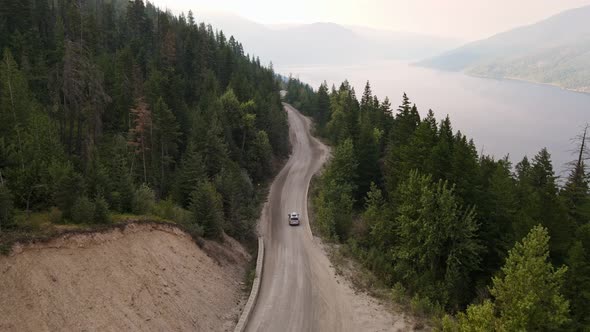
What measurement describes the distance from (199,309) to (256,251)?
44.1 ft

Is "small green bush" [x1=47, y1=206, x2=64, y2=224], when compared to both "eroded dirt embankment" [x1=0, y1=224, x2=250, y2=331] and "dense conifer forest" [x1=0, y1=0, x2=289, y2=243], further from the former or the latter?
"eroded dirt embankment" [x1=0, y1=224, x2=250, y2=331]

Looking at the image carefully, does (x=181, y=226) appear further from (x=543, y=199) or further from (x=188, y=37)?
(x=188, y=37)

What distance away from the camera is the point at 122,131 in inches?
2115

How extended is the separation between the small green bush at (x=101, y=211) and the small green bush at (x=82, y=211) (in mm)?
479

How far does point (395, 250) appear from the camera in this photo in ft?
114

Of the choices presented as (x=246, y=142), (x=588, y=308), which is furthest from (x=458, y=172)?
(x=246, y=142)

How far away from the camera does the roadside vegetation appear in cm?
1994

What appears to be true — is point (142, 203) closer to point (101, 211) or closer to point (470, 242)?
point (101, 211)

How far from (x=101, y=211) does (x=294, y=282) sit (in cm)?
1493

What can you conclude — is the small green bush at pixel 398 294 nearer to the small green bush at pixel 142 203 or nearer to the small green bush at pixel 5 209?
the small green bush at pixel 142 203

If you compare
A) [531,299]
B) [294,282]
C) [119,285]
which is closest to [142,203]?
[119,285]

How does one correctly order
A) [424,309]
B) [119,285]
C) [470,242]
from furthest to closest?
[470,242], [424,309], [119,285]

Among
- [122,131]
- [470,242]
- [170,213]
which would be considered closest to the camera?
[170,213]

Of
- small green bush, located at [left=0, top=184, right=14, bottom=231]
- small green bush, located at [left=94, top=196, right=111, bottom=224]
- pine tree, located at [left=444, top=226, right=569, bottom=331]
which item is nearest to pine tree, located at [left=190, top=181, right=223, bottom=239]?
small green bush, located at [left=94, top=196, right=111, bottom=224]
